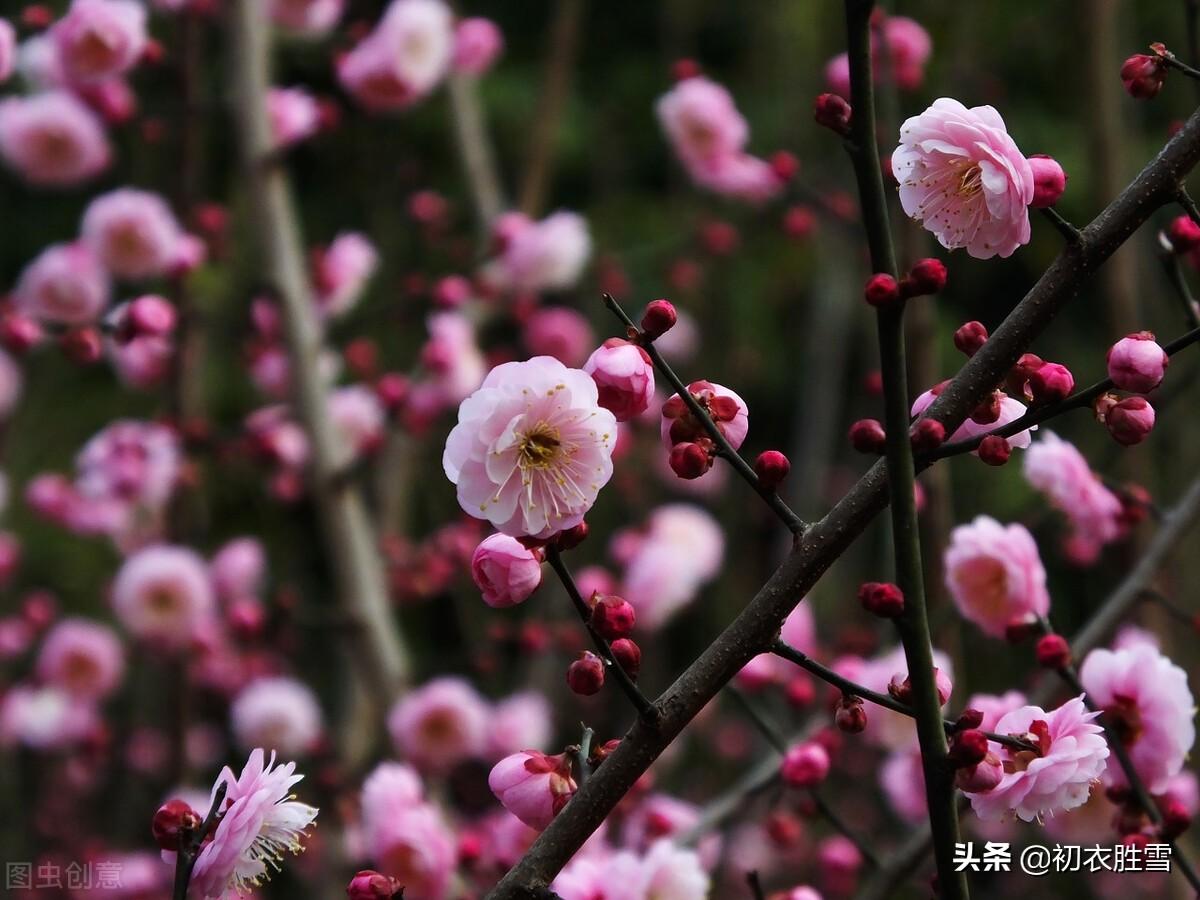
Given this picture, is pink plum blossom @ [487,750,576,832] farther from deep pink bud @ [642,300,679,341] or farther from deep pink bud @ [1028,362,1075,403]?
deep pink bud @ [1028,362,1075,403]

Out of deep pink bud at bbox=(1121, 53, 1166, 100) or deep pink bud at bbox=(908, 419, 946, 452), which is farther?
deep pink bud at bbox=(1121, 53, 1166, 100)

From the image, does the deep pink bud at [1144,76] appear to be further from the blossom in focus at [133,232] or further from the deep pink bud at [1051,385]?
the blossom in focus at [133,232]

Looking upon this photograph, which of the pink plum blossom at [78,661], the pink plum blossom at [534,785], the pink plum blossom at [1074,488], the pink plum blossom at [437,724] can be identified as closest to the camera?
the pink plum blossom at [534,785]

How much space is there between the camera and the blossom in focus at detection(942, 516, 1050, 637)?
1.31 meters

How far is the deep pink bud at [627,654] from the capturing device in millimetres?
857

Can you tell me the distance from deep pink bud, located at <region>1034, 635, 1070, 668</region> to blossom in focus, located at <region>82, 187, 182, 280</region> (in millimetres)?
1922

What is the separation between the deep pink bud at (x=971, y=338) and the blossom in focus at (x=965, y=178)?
0.06m

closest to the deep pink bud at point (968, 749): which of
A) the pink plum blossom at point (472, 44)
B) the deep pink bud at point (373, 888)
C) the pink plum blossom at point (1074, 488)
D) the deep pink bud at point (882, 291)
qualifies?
the deep pink bud at point (882, 291)

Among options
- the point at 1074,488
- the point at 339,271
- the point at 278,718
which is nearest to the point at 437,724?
the point at 278,718

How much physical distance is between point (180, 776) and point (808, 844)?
148 cm

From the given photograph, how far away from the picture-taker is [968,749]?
0.79m

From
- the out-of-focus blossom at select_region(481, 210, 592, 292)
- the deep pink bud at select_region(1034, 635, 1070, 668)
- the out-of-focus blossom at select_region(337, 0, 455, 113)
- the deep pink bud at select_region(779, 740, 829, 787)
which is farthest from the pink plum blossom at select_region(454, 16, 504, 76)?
the deep pink bud at select_region(1034, 635, 1070, 668)

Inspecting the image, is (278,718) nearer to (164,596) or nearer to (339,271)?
(164,596)

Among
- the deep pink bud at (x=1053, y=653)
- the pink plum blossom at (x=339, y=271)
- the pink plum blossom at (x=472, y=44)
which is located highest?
the pink plum blossom at (x=472, y=44)
